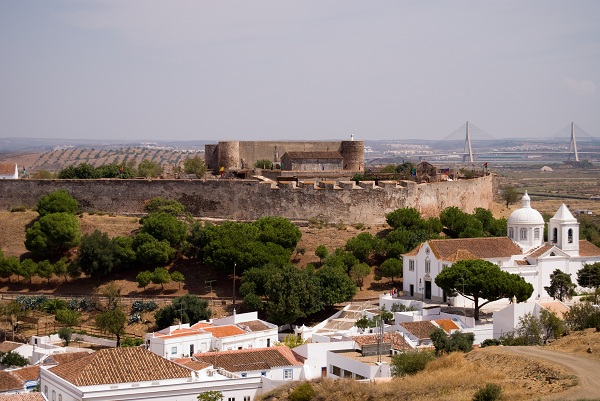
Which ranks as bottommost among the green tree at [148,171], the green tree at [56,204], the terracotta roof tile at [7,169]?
the green tree at [56,204]

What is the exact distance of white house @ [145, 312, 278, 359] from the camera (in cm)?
3102

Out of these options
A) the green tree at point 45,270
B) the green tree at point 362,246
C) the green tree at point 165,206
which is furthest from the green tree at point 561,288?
the green tree at point 45,270

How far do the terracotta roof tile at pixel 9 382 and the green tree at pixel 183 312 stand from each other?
7636 millimetres

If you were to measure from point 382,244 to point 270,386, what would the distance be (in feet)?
47.9

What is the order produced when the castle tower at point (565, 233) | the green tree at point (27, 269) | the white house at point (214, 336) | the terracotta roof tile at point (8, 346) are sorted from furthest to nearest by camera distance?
the green tree at point (27, 269), the castle tower at point (565, 233), the terracotta roof tile at point (8, 346), the white house at point (214, 336)

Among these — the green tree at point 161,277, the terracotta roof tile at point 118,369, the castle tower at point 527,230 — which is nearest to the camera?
the terracotta roof tile at point 118,369

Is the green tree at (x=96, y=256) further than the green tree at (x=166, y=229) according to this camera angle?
No

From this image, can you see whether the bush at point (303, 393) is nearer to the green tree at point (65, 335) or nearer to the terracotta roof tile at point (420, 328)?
the terracotta roof tile at point (420, 328)

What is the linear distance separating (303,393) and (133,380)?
4.74 m

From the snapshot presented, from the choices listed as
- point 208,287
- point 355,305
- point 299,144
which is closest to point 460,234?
point 355,305

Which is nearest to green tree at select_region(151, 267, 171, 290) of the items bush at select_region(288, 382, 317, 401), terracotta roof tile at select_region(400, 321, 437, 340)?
terracotta roof tile at select_region(400, 321, 437, 340)

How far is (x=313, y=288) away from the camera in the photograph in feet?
117

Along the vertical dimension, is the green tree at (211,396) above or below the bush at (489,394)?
below

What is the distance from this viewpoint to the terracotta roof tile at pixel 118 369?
82.8 ft
